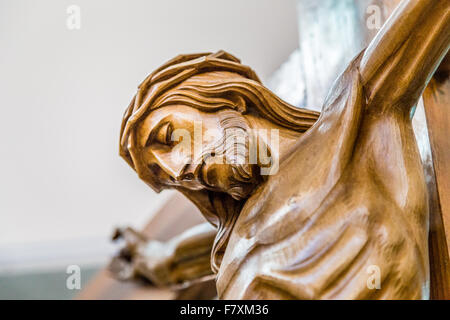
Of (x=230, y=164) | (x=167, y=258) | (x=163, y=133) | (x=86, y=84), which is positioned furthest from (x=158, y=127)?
(x=86, y=84)

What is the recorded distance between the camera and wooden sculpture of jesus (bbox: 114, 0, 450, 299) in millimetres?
679

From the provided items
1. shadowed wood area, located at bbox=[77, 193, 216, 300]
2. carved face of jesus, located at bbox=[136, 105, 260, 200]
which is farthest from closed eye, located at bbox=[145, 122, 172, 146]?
shadowed wood area, located at bbox=[77, 193, 216, 300]

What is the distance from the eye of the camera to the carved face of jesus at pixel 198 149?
2.48 ft

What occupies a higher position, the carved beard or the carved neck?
the carved neck

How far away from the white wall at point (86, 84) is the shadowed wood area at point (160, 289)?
480 millimetres

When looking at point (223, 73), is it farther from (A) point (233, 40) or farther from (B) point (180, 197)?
(A) point (233, 40)

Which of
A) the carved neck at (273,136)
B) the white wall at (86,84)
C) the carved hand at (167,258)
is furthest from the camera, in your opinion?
the white wall at (86,84)

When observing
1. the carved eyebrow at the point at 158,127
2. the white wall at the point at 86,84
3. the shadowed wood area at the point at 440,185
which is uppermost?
the white wall at the point at 86,84

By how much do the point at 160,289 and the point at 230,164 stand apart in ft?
2.12

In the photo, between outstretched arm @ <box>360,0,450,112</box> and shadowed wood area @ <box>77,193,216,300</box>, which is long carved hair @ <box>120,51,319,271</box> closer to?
outstretched arm @ <box>360,0,450,112</box>

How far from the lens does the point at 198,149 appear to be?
780mm

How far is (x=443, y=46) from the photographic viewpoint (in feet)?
2.36

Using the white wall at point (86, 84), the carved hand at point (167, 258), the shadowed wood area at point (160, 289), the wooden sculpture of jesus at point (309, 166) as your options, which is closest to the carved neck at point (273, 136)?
the wooden sculpture of jesus at point (309, 166)

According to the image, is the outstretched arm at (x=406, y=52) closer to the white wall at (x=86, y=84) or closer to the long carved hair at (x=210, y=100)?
the long carved hair at (x=210, y=100)
